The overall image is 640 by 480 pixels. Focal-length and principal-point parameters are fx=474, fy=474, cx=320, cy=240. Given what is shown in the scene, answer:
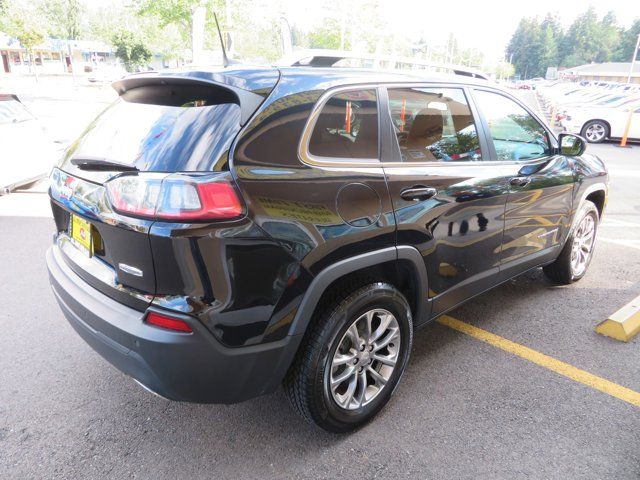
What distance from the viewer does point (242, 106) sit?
1.96 meters

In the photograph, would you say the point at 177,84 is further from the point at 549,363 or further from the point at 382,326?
the point at 549,363

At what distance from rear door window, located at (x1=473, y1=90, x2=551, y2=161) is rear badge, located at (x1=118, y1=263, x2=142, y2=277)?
91.9 inches

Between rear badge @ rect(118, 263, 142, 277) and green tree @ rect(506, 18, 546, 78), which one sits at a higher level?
green tree @ rect(506, 18, 546, 78)

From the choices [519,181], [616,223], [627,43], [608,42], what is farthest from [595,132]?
[608,42]

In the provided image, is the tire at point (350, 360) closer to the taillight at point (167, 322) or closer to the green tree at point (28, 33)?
the taillight at point (167, 322)

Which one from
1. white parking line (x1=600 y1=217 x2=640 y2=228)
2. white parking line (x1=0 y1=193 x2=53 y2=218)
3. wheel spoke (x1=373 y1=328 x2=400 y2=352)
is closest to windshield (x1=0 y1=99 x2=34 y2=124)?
white parking line (x1=0 y1=193 x2=53 y2=218)

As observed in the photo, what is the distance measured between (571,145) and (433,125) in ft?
5.17

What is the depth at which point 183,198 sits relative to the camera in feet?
5.90

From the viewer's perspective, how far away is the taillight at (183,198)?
1.79 m

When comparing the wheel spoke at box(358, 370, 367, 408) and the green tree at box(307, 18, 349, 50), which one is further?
the green tree at box(307, 18, 349, 50)

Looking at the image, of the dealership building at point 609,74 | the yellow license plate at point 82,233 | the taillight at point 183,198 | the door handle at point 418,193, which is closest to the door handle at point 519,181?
the door handle at point 418,193

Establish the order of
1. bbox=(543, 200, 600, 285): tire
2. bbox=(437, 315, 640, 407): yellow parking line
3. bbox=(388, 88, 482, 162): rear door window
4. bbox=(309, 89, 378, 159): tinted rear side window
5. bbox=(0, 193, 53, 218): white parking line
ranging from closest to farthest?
bbox=(309, 89, 378, 159): tinted rear side window < bbox=(388, 88, 482, 162): rear door window < bbox=(437, 315, 640, 407): yellow parking line < bbox=(543, 200, 600, 285): tire < bbox=(0, 193, 53, 218): white parking line

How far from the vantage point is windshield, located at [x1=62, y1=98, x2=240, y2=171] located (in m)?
1.89

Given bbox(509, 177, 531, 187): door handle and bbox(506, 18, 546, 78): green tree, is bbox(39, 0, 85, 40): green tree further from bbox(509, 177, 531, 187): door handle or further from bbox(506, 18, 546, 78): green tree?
bbox(506, 18, 546, 78): green tree
